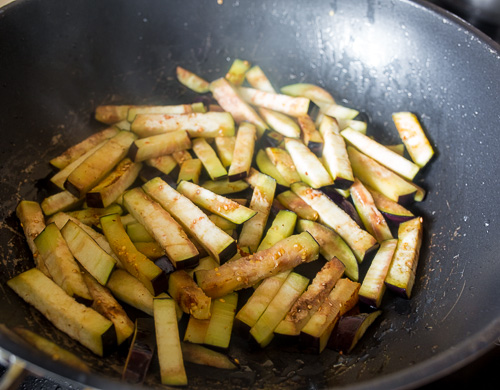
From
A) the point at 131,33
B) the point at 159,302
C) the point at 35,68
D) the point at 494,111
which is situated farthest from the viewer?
the point at 131,33

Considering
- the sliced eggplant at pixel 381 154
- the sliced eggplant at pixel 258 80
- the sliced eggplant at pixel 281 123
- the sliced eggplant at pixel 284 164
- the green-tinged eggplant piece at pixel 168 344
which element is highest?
the sliced eggplant at pixel 381 154

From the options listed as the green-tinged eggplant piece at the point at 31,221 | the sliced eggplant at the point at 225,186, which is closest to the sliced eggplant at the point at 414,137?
the sliced eggplant at the point at 225,186

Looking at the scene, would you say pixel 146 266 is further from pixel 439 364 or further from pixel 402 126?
pixel 402 126

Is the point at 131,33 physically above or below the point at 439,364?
below

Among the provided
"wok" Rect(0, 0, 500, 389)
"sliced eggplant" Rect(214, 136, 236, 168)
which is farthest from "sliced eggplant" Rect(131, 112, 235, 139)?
"wok" Rect(0, 0, 500, 389)

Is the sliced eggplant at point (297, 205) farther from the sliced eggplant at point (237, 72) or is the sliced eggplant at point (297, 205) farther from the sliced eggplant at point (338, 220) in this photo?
the sliced eggplant at point (237, 72)

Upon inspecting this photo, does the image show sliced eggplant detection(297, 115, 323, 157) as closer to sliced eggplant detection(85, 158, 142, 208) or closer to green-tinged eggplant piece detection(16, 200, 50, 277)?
sliced eggplant detection(85, 158, 142, 208)

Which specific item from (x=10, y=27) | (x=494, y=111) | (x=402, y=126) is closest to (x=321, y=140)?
(x=402, y=126)
